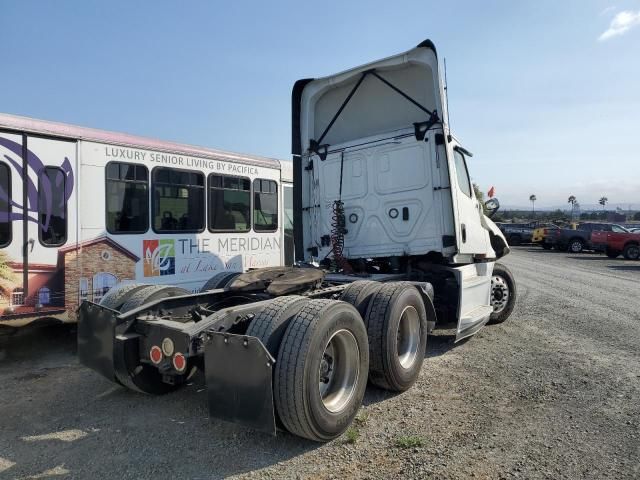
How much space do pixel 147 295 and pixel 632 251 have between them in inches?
1016

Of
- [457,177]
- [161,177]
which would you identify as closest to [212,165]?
[161,177]

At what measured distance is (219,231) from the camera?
25.7ft

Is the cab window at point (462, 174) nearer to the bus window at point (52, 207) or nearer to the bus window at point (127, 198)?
the bus window at point (127, 198)

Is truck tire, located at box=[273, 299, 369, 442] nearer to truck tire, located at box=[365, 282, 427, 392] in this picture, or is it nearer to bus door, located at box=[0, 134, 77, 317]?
truck tire, located at box=[365, 282, 427, 392]

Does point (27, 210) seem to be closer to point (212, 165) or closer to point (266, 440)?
point (212, 165)

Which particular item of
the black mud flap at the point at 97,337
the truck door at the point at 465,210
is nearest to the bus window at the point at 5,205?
the black mud flap at the point at 97,337

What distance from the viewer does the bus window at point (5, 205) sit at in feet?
18.2

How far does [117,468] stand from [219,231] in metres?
4.93

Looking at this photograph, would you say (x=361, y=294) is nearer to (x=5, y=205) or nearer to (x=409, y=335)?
(x=409, y=335)

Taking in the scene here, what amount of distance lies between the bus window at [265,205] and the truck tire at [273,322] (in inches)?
191

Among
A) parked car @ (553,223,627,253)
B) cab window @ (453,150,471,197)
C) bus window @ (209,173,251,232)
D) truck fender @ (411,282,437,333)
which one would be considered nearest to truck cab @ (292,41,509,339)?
cab window @ (453,150,471,197)

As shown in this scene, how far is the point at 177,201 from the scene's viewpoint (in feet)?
23.7

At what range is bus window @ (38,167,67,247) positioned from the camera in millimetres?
5844

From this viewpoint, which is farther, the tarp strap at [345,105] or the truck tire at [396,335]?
the tarp strap at [345,105]
